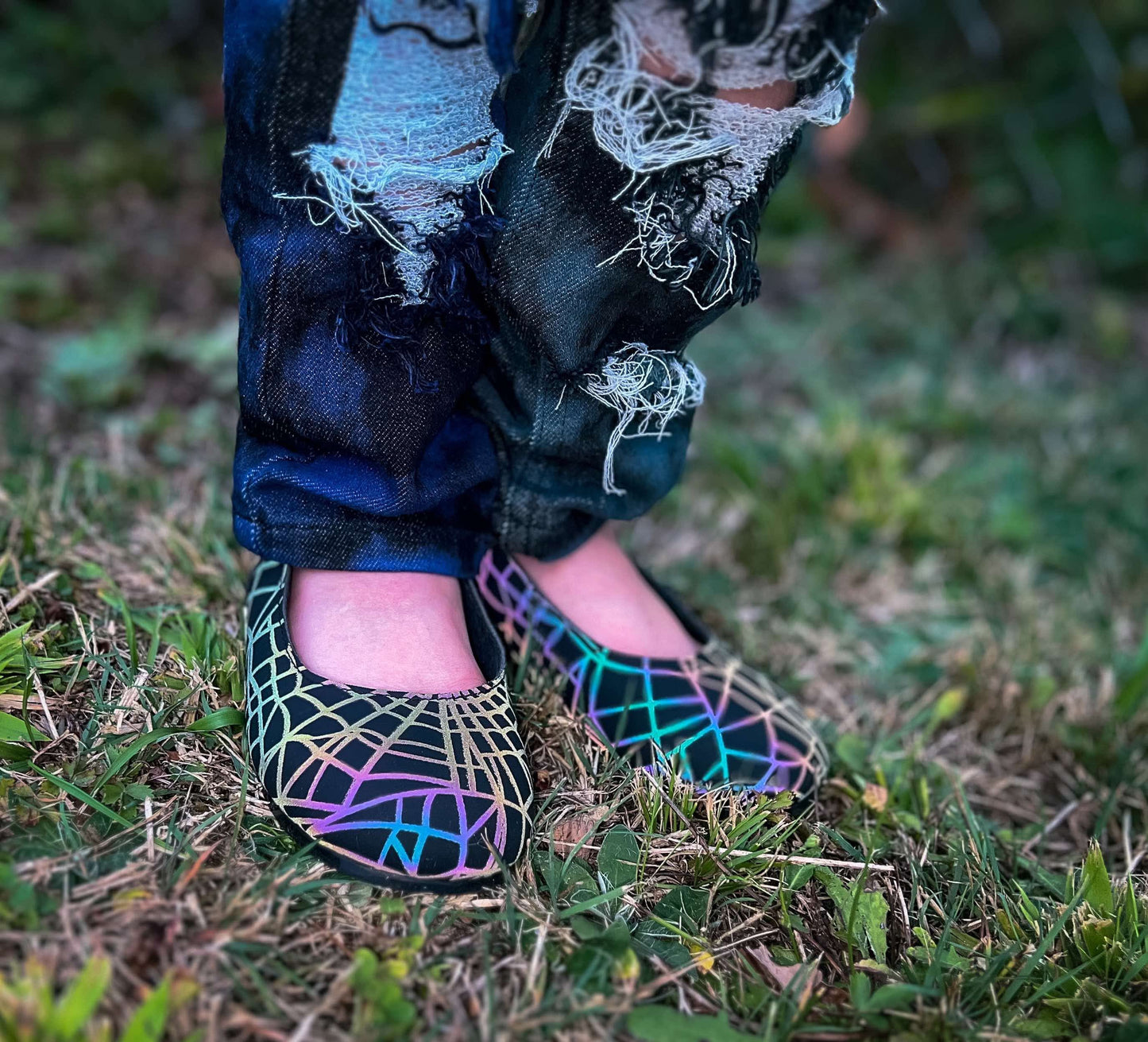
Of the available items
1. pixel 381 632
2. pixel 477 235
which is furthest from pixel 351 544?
pixel 477 235

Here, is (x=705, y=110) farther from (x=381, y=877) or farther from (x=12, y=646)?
(x=12, y=646)

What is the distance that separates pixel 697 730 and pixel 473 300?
520 millimetres

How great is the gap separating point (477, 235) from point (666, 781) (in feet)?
1.90

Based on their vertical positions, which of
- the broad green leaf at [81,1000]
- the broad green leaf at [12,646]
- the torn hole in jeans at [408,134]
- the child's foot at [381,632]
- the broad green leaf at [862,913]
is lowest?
the broad green leaf at [862,913]

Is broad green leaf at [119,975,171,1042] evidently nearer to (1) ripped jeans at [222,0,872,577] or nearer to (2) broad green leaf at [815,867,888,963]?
(1) ripped jeans at [222,0,872,577]

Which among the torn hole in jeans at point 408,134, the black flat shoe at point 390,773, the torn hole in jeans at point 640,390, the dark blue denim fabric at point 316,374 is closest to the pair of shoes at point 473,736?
the black flat shoe at point 390,773

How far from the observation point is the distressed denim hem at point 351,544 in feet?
3.22

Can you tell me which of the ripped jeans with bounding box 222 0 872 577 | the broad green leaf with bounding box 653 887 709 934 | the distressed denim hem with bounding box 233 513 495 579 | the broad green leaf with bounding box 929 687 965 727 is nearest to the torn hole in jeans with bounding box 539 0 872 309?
the ripped jeans with bounding box 222 0 872 577

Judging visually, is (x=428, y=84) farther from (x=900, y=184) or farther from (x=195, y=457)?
(x=900, y=184)

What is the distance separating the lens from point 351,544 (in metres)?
0.99

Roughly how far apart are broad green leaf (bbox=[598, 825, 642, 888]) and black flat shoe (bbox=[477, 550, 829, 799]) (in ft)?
0.31

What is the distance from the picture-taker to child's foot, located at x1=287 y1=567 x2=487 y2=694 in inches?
37.7

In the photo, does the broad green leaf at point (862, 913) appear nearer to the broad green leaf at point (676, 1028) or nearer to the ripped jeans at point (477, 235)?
the broad green leaf at point (676, 1028)

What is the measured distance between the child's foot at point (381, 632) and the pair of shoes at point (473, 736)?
0.06ft
